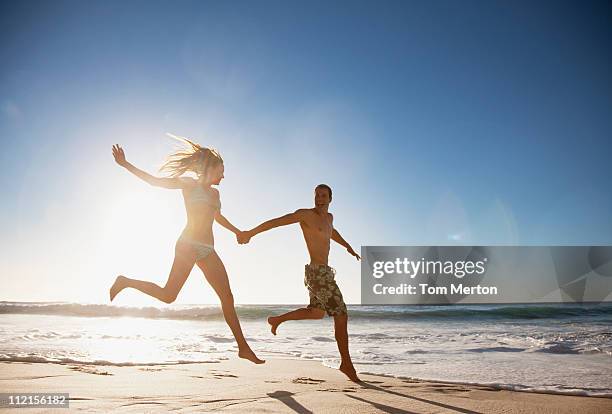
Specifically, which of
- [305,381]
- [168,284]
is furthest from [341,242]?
[168,284]

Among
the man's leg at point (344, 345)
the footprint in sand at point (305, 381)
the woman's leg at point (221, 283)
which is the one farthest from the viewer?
the man's leg at point (344, 345)

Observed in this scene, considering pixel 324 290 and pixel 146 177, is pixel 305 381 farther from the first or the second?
pixel 146 177

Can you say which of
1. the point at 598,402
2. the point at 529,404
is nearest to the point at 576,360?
the point at 598,402

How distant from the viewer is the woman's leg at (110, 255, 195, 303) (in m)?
4.75

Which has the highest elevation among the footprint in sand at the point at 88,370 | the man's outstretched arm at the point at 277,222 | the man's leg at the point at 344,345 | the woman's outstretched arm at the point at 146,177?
the woman's outstretched arm at the point at 146,177

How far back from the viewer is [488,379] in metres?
6.54

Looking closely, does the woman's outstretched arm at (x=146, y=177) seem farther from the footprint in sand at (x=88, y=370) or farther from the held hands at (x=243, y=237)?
the footprint in sand at (x=88, y=370)

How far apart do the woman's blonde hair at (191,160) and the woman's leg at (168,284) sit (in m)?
0.99

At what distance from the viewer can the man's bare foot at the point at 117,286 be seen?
15.7 feet

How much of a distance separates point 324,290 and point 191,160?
2203 millimetres

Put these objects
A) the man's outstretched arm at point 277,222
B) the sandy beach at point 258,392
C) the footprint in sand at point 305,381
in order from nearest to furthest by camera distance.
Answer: the sandy beach at point 258,392 < the footprint in sand at point 305,381 < the man's outstretched arm at point 277,222

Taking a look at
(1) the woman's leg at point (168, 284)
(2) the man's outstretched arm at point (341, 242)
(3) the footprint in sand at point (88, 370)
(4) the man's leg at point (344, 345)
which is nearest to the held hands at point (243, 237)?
(1) the woman's leg at point (168, 284)

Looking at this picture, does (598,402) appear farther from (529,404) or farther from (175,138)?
(175,138)

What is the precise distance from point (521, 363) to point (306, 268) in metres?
4.53
